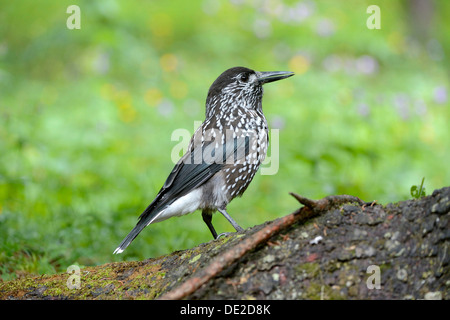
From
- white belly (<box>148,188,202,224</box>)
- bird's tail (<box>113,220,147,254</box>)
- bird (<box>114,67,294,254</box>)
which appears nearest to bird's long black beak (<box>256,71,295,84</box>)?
bird (<box>114,67,294,254</box>)

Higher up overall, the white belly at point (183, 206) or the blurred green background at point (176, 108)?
the blurred green background at point (176, 108)

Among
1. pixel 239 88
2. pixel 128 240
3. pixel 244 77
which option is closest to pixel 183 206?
pixel 128 240

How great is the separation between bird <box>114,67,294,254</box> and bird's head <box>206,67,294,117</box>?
0.13 m

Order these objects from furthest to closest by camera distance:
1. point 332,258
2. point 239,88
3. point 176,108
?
point 176,108 < point 239,88 < point 332,258

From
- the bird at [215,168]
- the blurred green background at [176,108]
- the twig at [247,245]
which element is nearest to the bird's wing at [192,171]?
the bird at [215,168]

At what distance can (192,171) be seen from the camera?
4027 mm

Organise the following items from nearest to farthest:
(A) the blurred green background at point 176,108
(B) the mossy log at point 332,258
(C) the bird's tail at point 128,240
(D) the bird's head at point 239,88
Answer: (B) the mossy log at point 332,258 → (C) the bird's tail at point 128,240 → (D) the bird's head at point 239,88 → (A) the blurred green background at point 176,108

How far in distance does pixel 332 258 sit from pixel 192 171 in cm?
176

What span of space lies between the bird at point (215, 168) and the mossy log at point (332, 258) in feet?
3.80

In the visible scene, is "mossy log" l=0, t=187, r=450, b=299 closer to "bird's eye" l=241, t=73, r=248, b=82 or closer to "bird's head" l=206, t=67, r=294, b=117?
"bird's head" l=206, t=67, r=294, b=117

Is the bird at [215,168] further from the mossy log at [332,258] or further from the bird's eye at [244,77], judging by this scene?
the mossy log at [332,258]

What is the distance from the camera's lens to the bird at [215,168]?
3924mm

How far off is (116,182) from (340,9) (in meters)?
8.20

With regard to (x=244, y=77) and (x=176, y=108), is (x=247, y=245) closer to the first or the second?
(x=244, y=77)
